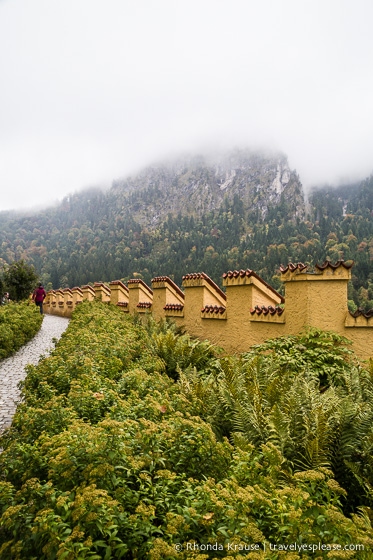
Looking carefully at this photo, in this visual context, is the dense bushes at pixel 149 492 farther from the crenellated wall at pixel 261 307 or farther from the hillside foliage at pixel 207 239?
the hillside foliage at pixel 207 239

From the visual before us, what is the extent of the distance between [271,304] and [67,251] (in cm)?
12202

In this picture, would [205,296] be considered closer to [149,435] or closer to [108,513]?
[149,435]

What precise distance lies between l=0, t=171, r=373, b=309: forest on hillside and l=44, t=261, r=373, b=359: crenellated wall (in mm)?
41469

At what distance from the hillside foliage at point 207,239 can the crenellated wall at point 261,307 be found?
41.5 m

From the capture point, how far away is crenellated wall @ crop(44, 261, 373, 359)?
21.4 ft

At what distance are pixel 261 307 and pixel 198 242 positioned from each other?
384ft

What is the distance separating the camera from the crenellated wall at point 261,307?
21.4 feet

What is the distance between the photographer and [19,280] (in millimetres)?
26312

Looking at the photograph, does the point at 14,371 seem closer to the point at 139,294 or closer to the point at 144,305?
the point at 144,305

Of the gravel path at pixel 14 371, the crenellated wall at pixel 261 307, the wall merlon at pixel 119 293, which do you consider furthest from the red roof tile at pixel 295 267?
the wall merlon at pixel 119 293

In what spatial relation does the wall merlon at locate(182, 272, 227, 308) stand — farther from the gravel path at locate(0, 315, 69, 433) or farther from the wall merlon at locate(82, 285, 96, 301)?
the wall merlon at locate(82, 285, 96, 301)

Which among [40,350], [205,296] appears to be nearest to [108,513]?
[205,296]

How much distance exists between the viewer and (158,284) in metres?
12.0

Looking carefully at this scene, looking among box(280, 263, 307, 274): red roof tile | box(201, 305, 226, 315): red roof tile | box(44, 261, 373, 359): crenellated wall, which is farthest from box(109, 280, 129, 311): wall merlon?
box(280, 263, 307, 274): red roof tile
